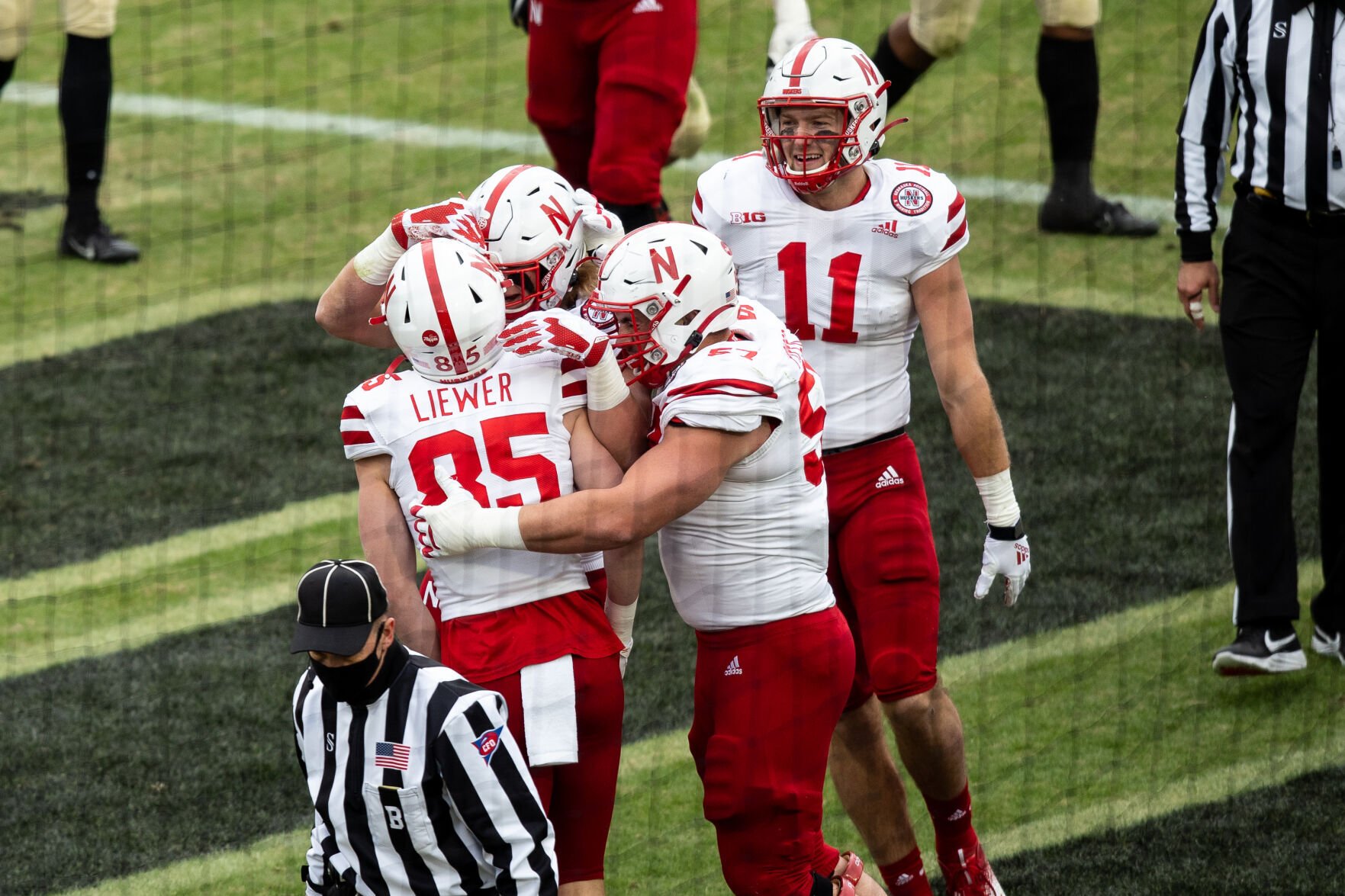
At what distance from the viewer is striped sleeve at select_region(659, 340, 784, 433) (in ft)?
10.2

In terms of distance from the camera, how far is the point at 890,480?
12.8 feet

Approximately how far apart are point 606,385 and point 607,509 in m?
0.24

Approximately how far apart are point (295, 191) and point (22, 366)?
7.16ft

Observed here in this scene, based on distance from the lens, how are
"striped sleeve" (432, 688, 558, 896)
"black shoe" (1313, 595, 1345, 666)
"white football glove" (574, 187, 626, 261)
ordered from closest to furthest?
"striped sleeve" (432, 688, 558, 896), "white football glove" (574, 187, 626, 261), "black shoe" (1313, 595, 1345, 666)

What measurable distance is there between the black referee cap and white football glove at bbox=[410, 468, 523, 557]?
0.49ft

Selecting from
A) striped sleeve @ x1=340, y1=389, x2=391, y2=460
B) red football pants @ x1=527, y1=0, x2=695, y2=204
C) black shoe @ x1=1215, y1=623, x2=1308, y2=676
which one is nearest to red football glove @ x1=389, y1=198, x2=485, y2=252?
striped sleeve @ x1=340, y1=389, x2=391, y2=460

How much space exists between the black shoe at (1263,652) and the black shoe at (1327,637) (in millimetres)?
227

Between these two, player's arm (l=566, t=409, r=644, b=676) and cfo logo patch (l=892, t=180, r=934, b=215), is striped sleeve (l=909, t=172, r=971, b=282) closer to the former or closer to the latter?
cfo logo patch (l=892, t=180, r=934, b=215)

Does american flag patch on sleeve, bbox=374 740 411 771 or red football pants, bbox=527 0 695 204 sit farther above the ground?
red football pants, bbox=527 0 695 204

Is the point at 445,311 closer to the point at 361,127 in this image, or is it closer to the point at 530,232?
the point at 530,232

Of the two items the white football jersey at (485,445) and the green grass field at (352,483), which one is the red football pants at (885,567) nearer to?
the green grass field at (352,483)

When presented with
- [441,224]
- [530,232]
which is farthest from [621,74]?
[530,232]

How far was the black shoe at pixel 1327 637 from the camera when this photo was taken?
16.2 feet

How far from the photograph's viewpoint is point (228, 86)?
34.7 feet
